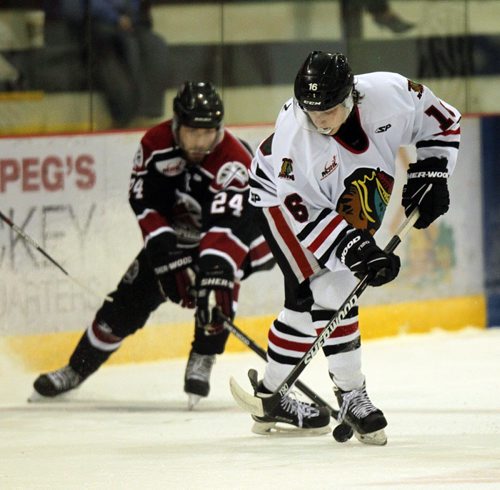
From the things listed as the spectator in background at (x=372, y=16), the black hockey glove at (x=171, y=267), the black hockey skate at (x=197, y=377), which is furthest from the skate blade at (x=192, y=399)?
the spectator in background at (x=372, y=16)

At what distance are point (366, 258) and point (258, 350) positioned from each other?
1126 millimetres

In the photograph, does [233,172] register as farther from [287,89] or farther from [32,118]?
[287,89]

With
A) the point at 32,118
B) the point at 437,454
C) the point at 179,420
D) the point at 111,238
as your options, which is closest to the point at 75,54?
the point at 32,118

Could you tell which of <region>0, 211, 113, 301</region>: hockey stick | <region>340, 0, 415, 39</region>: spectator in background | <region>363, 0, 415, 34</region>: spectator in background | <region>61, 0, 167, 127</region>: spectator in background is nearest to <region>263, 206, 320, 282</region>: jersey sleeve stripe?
<region>0, 211, 113, 301</region>: hockey stick

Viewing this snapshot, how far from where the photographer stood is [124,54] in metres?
7.04

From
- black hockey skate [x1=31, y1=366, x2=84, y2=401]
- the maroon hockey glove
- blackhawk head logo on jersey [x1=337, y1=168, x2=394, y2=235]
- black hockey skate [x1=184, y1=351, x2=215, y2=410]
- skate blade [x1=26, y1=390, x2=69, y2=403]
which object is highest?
blackhawk head logo on jersey [x1=337, y1=168, x2=394, y2=235]

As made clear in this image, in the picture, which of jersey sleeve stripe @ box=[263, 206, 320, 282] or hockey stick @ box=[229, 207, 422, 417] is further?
jersey sleeve stripe @ box=[263, 206, 320, 282]

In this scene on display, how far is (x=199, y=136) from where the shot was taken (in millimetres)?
5789

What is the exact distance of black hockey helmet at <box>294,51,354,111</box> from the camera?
181 inches

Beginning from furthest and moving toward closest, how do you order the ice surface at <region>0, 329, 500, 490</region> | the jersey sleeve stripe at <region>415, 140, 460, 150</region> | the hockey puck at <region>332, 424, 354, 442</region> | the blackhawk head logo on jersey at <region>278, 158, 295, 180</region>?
the jersey sleeve stripe at <region>415, 140, 460, 150</region> < the hockey puck at <region>332, 424, 354, 442</region> < the blackhawk head logo on jersey at <region>278, 158, 295, 180</region> < the ice surface at <region>0, 329, 500, 490</region>

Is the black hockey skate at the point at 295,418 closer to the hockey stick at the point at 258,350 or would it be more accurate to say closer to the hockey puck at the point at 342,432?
the hockey stick at the point at 258,350

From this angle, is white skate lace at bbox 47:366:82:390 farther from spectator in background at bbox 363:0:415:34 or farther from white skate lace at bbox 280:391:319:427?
spectator in background at bbox 363:0:415:34

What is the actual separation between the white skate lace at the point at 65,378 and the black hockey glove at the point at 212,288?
595 mm

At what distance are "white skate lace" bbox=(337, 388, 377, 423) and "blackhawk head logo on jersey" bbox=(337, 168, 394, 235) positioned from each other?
472mm
